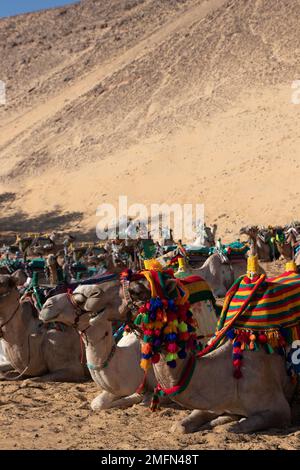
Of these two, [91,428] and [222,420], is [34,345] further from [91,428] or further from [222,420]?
[222,420]

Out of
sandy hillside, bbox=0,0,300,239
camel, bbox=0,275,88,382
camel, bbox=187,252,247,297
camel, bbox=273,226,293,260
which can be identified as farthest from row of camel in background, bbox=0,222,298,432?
sandy hillside, bbox=0,0,300,239

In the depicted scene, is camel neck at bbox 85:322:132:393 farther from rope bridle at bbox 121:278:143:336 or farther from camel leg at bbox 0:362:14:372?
camel leg at bbox 0:362:14:372

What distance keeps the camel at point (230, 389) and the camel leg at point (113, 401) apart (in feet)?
3.54

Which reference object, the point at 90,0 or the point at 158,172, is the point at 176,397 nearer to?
the point at 158,172

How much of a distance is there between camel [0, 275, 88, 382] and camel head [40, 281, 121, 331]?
1722 millimetres

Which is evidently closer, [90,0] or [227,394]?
[227,394]

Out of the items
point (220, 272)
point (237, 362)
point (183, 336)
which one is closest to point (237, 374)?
point (237, 362)

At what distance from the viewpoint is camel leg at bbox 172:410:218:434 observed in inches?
227

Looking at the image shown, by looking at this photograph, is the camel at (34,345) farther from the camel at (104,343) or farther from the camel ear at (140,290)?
the camel ear at (140,290)

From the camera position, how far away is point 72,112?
55.9m

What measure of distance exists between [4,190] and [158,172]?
12301mm

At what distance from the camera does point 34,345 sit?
8492 millimetres

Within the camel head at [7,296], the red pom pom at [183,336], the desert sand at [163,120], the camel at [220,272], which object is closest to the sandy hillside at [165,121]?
the desert sand at [163,120]
